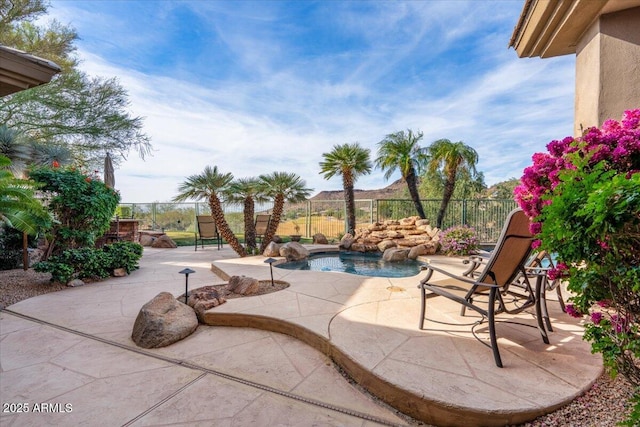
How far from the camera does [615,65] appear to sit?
2799 mm

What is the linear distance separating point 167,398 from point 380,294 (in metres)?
2.55

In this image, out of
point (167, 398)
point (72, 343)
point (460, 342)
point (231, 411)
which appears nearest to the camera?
point (231, 411)

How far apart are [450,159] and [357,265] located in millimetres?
6966

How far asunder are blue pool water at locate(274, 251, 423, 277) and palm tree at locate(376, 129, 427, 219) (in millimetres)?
4516

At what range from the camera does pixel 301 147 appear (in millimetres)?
13797

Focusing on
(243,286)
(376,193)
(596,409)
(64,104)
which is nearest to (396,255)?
(243,286)

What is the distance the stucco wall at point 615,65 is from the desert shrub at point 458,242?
181 inches

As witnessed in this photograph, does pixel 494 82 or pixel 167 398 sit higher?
pixel 494 82

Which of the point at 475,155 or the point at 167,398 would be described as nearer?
the point at 167,398

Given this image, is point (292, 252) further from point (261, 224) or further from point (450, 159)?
point (450, 159)

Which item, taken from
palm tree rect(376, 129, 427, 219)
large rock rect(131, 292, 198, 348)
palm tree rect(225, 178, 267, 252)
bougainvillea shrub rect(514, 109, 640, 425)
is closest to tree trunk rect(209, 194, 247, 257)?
palm tree rect(225, 178, 267, 252)

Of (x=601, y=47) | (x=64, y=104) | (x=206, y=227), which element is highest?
(x=64, y=104)

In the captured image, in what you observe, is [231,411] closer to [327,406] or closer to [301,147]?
[327,406]

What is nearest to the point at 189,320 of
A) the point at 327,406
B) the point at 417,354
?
the point at 327,406
